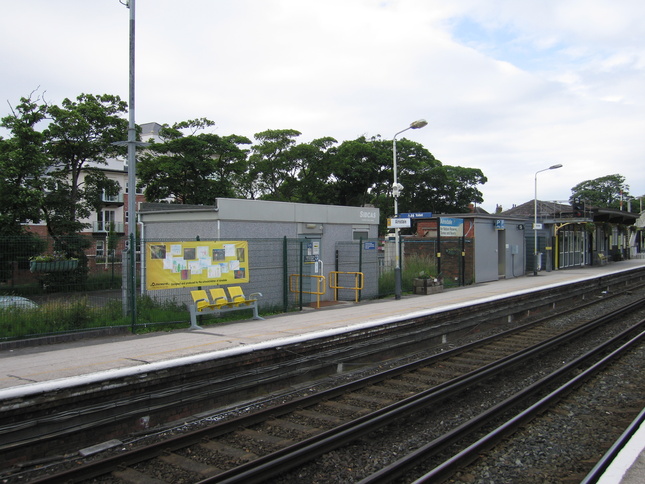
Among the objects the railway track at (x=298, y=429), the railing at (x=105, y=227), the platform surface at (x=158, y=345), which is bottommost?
the railway track at (x=298, y=429)

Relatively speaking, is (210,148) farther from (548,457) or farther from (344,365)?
(548,457)

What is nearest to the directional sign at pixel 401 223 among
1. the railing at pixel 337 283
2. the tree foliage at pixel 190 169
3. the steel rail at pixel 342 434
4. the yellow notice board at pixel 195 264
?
the railing at pixel 337 283

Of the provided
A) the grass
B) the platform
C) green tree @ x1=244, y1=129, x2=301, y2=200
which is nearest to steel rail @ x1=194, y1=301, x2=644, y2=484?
the platform

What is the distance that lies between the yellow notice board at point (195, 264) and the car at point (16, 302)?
233 cm

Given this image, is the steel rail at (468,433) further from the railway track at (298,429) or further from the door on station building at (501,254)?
the door on station building at (501,254)

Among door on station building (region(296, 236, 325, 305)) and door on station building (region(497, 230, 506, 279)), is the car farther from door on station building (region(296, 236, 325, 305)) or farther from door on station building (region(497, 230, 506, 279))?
door on station building (region(497, 230, 506, 279))

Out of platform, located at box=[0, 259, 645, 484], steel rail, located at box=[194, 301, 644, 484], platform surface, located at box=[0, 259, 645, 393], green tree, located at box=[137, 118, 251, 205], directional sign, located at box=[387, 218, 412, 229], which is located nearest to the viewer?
steel rail, located at box=[194, 301, 644, 484]

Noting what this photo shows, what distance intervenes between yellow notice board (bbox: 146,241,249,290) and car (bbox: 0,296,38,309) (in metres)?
2.33

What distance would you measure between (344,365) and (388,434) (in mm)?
3506

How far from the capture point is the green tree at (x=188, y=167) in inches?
1495

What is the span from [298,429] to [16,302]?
632 centimetres

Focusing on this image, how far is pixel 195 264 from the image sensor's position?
470 inches

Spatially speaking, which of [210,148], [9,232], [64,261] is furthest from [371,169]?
[64,261]

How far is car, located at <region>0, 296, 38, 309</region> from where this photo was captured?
9.41 m
